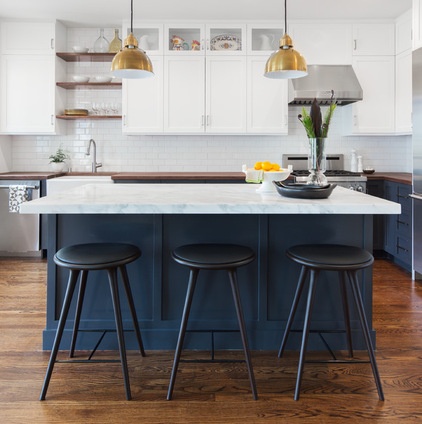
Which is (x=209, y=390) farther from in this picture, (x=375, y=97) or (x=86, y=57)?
(x=86, y=57)

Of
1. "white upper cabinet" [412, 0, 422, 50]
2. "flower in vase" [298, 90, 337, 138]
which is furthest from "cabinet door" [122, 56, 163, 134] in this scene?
"flower in vase" [298, 90, 337, 138]

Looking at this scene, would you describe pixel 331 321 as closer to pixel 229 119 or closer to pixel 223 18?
pixel 229 119

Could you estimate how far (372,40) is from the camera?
4.95m

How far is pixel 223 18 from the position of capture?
192 inches

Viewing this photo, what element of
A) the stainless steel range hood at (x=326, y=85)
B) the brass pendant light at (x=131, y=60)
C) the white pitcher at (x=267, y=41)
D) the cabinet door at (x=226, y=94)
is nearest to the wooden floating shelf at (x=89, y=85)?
the cabinet door at (x=226, y=94)

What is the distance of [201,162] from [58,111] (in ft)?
5.74

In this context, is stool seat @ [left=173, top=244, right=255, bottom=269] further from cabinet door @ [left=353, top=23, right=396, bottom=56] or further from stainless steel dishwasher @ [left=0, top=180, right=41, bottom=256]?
cabinet door @ [left=353, top=23, right=396, bottom=56]

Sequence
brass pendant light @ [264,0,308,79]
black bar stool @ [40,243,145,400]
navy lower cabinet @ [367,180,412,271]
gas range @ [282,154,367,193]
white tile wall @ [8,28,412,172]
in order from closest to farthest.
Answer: black bar stool @ [40,243,145,400] < brass pendant light @ [264,0,308,79] < navy lower cabinet @ [367,180,412,271] < gas range @ [282,154,367,193] < white tile wall @ [8,28,412,172]

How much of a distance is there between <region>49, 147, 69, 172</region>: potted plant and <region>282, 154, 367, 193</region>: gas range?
263 centimetres

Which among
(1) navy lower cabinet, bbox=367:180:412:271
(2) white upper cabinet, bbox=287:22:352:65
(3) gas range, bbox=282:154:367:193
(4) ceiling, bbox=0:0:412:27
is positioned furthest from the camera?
(2) white upper cabinet, bbox=287:22:352:65

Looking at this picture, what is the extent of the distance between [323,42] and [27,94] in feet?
11.0

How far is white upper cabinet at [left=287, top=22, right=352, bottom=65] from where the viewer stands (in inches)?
194

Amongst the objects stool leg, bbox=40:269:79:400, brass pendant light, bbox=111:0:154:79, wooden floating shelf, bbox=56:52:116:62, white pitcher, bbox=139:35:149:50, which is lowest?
stool leg, bbox=40:269:79:400

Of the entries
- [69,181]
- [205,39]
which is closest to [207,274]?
[69,181]
